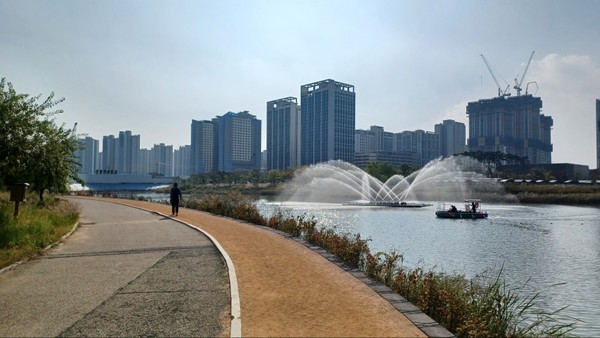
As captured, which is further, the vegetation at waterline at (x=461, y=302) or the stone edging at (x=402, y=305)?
the vegetation at waterline at (x=461, y=302)

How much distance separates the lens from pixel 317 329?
22.6ft

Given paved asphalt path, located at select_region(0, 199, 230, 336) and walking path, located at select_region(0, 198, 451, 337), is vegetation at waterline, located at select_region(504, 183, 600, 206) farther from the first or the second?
paved asphalt path, located at select_region(0, 199, 230, 336)

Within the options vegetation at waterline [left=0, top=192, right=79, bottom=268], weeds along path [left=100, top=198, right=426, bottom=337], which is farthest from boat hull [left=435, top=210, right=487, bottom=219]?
vegetation at waterline [left=0, top=192, right=79, bottom=268]

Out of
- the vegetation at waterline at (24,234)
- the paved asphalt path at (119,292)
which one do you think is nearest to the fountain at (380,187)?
the vegetation at waterline at (24,234)

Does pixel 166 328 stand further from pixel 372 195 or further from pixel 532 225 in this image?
pixel 372 195

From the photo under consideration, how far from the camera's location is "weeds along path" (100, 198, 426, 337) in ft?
22.7

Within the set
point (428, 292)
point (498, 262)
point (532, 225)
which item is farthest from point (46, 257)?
point (532, 225)

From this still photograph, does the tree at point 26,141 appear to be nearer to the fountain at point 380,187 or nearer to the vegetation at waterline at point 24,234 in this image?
the vegetation at waterline at point 24,234

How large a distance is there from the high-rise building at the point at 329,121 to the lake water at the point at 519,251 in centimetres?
13023

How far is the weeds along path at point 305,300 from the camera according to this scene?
6918 millimetres

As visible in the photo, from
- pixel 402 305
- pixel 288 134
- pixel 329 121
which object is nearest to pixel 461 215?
pixel 402 305

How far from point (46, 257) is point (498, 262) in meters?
16.9

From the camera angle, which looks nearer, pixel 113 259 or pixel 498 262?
pixel 113 259

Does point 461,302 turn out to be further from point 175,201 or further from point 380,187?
point 380,187
